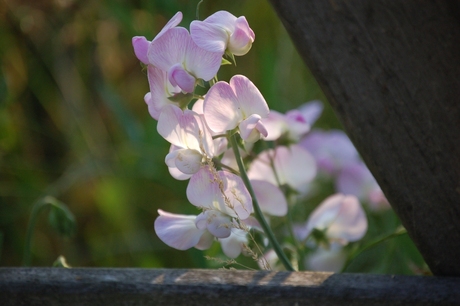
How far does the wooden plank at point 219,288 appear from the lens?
17.7 inches

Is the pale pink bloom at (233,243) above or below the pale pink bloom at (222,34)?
below

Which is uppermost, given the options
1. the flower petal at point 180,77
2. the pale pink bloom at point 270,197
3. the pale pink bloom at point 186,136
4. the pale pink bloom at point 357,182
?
the flower petal at point 180,77

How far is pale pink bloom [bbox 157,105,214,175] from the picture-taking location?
17.4 inches

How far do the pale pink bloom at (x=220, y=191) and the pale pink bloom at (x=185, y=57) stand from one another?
0.08 metres

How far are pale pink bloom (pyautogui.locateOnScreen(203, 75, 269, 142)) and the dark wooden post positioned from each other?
0.05 m

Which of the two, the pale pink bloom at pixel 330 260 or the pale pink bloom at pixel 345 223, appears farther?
the pale pink bloom at pixel 330 260

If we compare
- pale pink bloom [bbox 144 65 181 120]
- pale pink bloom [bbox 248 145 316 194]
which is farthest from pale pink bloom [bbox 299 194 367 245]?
pale pink bloom [bbox 144 65 181 120]

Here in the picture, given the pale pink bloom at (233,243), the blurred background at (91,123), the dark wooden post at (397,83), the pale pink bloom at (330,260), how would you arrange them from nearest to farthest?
the dark wooden post at (397,83)
the pale pink bloom at (233,243)
the pale pink bloom at (330,260)
the blurred background at (91,123)

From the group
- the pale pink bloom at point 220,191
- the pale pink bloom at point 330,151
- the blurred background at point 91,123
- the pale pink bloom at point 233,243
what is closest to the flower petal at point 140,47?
the pale pink bloom at point 220,191

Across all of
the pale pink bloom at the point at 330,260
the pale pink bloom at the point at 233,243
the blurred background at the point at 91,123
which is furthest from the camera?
the blurred background at the point at 91,123

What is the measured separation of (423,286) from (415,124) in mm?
146

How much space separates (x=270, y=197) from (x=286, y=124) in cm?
12

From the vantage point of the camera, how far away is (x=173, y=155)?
1.50 ft

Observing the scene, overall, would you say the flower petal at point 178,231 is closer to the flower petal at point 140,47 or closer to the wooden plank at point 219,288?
the wooden plank at point 219,288
